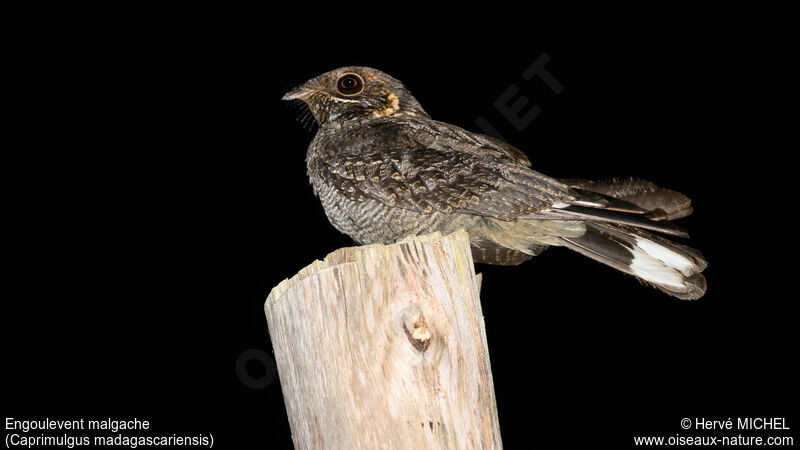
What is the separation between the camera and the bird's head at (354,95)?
3398 mm

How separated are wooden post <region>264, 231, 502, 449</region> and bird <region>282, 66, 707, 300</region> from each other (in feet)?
1.83

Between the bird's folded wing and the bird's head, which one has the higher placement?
the bird's head

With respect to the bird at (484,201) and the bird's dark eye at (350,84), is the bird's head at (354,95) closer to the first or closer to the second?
the bird's dark eye at (350,84)

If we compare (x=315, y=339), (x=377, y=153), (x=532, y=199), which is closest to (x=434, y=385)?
(x=315, y=339)

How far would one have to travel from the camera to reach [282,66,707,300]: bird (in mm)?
2623

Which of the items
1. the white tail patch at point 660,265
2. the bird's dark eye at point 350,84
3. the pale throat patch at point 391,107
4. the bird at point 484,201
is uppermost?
the bird's dark eye at point 350,84

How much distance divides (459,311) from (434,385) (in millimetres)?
236

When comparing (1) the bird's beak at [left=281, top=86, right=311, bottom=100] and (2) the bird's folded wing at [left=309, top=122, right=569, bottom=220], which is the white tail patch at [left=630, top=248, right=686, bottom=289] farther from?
(1) the bird's beak at [left=281, top=86, right=311, bottom=100]

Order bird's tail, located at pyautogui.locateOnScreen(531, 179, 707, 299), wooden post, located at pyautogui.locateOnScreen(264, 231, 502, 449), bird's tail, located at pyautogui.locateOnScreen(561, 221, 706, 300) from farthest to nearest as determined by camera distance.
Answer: bird's tail, located at pyautogui.locateOnScreen(561, 221, 706, 300) < bird's tail, located at pyautogui.locateOnScreen(531, 179, 707, 299) < wooden post, located at pyautogui.locateOnScreen(264, 231, 502, 449)

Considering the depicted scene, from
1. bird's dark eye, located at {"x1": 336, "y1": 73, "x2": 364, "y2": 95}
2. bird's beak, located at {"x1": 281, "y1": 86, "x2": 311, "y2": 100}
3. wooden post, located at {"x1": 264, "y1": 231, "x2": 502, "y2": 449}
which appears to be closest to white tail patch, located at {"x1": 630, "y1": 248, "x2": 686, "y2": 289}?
wooden post, located at {"x1": 264, "y1": 231, "x2": 502, "y2": 449}

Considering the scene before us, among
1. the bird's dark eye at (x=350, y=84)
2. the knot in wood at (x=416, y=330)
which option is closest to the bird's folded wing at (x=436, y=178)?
the bird's dark eye at (x=350, y=84)

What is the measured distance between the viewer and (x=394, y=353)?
2053mm

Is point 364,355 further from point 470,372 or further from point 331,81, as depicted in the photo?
point 331,81

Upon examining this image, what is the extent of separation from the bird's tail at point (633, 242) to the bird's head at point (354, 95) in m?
1.10
